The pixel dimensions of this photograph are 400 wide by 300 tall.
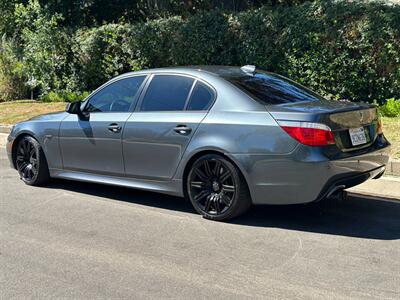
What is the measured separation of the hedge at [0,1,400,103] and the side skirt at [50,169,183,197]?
6.55m

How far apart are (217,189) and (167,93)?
1.23 metres

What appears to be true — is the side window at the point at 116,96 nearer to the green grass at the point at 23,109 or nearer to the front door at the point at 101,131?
the front door at the point at 101,131

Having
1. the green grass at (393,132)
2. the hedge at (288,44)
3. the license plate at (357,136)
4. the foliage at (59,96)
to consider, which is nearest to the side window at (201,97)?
the license plate at (357,136)

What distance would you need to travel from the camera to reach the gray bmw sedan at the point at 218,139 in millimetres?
5023

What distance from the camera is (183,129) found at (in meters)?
5.64

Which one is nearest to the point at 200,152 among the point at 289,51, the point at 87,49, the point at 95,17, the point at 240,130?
the point at 240,130

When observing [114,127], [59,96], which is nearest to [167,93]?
[114,127]

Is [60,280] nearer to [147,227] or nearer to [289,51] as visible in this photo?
[147,227]

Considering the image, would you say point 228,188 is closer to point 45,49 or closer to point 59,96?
point 59,96

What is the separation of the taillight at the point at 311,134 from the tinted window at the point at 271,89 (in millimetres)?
587

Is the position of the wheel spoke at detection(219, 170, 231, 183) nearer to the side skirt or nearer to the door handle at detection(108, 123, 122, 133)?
the side skirt

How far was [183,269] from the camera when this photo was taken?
4387mm

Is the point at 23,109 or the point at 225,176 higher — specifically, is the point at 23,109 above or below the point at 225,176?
below

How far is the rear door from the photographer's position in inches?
223
